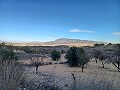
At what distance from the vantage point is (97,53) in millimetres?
40250

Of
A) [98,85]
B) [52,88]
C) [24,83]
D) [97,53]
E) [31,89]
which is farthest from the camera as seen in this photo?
[97,53]

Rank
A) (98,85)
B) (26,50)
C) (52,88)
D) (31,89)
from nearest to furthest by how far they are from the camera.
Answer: (98,85) → (31,89) → (52,88) → (26,50)

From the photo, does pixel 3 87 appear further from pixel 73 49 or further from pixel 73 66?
pixel 73 49

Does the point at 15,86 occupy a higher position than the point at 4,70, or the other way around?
the point at 4,70

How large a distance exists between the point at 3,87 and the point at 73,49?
1127 inches

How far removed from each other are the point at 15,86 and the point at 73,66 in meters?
25.3

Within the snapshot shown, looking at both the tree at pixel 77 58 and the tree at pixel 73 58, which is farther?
the tree at pixel 73 58

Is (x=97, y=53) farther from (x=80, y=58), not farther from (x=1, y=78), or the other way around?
(x=1, y=78)

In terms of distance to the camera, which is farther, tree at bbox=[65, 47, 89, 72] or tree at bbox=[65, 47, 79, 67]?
tree at bbox=[65, 47, 79, 67]

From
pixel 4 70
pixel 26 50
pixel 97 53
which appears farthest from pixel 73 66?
pixel 26 50

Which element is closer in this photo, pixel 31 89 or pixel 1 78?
pixel 1 78

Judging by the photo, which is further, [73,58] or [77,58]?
[73,58]

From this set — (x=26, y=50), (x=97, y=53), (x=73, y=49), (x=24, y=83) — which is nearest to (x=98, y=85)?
(x=24, y=83)

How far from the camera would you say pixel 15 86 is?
291 inches
